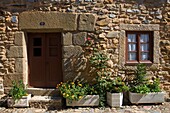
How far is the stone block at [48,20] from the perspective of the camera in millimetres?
5328

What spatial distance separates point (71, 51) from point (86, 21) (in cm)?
89

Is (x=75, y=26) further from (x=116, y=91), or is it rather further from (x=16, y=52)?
(x=116, y=91)

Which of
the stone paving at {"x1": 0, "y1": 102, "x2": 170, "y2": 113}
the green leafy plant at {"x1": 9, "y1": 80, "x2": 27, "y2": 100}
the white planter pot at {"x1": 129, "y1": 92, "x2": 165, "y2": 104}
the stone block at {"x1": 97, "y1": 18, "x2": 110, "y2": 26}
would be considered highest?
the stone block at {"x1": 97, "y1": 18, "x2": 110, "y2": 26}

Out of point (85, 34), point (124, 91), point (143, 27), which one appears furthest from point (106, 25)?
point (124, 91)

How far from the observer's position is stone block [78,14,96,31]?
5340 mm

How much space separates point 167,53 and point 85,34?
2.33 meters

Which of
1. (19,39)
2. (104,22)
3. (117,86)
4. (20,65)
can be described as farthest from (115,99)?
(19,39)

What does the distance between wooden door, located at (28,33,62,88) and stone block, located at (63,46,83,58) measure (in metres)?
0.27

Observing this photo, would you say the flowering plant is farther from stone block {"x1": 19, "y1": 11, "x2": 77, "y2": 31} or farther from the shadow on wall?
stone block {"x1": 19, "y1": 11, "x2": 77, "y2": 31}

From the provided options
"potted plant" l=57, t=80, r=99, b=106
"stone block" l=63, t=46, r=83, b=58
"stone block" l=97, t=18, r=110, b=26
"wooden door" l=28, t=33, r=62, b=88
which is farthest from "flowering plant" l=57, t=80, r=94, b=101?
"stone block" l=97, t=18, r=110, b=26

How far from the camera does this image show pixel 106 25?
5398mm

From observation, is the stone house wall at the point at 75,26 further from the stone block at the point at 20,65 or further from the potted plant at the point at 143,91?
the potted plant at the point at 143,91

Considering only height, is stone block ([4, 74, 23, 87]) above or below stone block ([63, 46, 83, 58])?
below

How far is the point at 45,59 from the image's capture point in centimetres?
560
